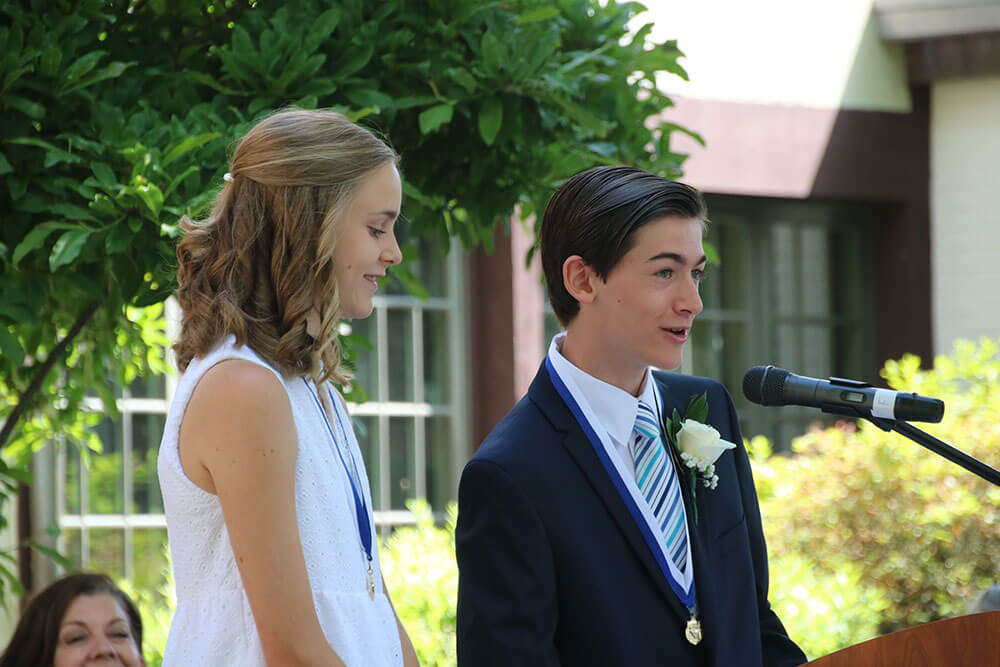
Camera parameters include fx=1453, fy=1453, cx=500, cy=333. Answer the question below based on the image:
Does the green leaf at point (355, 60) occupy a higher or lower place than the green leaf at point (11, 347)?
higher

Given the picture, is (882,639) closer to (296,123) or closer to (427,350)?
(296,123)

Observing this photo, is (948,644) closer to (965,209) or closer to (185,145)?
(185,145)

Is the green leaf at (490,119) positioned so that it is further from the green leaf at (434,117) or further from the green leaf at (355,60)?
the green leaf at (355,60)

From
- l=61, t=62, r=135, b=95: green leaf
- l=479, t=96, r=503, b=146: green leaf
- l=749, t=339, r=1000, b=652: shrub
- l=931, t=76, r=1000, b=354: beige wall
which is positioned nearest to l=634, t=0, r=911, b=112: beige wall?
l=931, t=76, r=1000, b=354: beige wall

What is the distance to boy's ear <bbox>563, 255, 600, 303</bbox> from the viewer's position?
2.59 m

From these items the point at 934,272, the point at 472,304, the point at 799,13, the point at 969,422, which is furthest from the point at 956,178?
the point at 472,304

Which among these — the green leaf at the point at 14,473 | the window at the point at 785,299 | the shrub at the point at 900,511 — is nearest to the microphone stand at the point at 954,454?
the green leaf at the point at 14,473

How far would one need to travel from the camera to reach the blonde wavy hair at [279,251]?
94.4 inches

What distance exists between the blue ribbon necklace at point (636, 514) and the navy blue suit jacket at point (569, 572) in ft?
0.04

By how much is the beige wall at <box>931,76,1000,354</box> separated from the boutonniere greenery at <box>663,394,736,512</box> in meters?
6.32

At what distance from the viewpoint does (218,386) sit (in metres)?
2.31

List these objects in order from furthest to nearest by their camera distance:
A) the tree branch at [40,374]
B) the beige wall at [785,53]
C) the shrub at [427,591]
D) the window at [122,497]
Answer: the beige wall at [785,53] → the window at [122,497] → the shrub at [427,591] → the tree branch at [40,374]

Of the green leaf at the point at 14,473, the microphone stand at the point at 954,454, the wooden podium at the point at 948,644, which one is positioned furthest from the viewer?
the green leaf at the point at 14,473

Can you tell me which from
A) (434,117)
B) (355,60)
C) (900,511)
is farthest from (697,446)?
(900,511)
